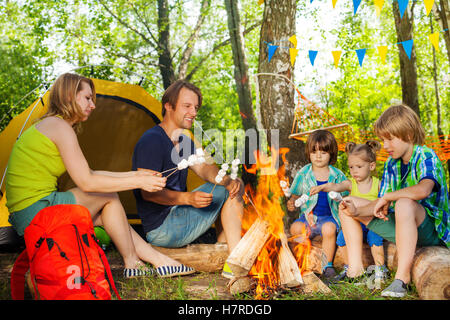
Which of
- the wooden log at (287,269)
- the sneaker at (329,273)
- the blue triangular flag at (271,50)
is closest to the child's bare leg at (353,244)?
the sneaker at (329,273)

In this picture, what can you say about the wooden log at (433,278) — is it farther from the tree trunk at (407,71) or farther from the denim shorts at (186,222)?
the tree trunk at (407,71)

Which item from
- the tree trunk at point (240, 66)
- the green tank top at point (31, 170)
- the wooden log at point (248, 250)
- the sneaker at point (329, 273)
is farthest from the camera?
the tree trunk at point (240, 66)

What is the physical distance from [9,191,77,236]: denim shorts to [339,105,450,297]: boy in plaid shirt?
1.59 m

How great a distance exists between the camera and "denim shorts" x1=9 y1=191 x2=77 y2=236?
2.28 metres

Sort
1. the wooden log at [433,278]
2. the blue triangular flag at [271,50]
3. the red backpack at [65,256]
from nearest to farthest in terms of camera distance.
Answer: the red backpack at [65,256], the wooden log at [433,278], the blue triangular flag at [271,50]

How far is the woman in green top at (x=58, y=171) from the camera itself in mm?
2281

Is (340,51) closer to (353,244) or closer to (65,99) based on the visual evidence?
(353,244)

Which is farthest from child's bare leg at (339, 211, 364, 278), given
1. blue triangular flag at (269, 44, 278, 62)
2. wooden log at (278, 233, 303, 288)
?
blue triangular flag at (269, 44, 278, 62)

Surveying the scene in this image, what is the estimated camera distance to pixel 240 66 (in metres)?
6.56

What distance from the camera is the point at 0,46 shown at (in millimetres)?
12461

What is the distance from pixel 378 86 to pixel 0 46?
35.5ft

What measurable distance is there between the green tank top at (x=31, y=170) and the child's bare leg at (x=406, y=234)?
1.89m

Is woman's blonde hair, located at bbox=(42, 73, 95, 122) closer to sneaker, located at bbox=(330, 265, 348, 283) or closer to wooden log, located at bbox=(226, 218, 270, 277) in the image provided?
wooden log, located at bbox=(226, 218, 270, 277)

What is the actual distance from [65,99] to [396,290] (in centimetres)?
208
